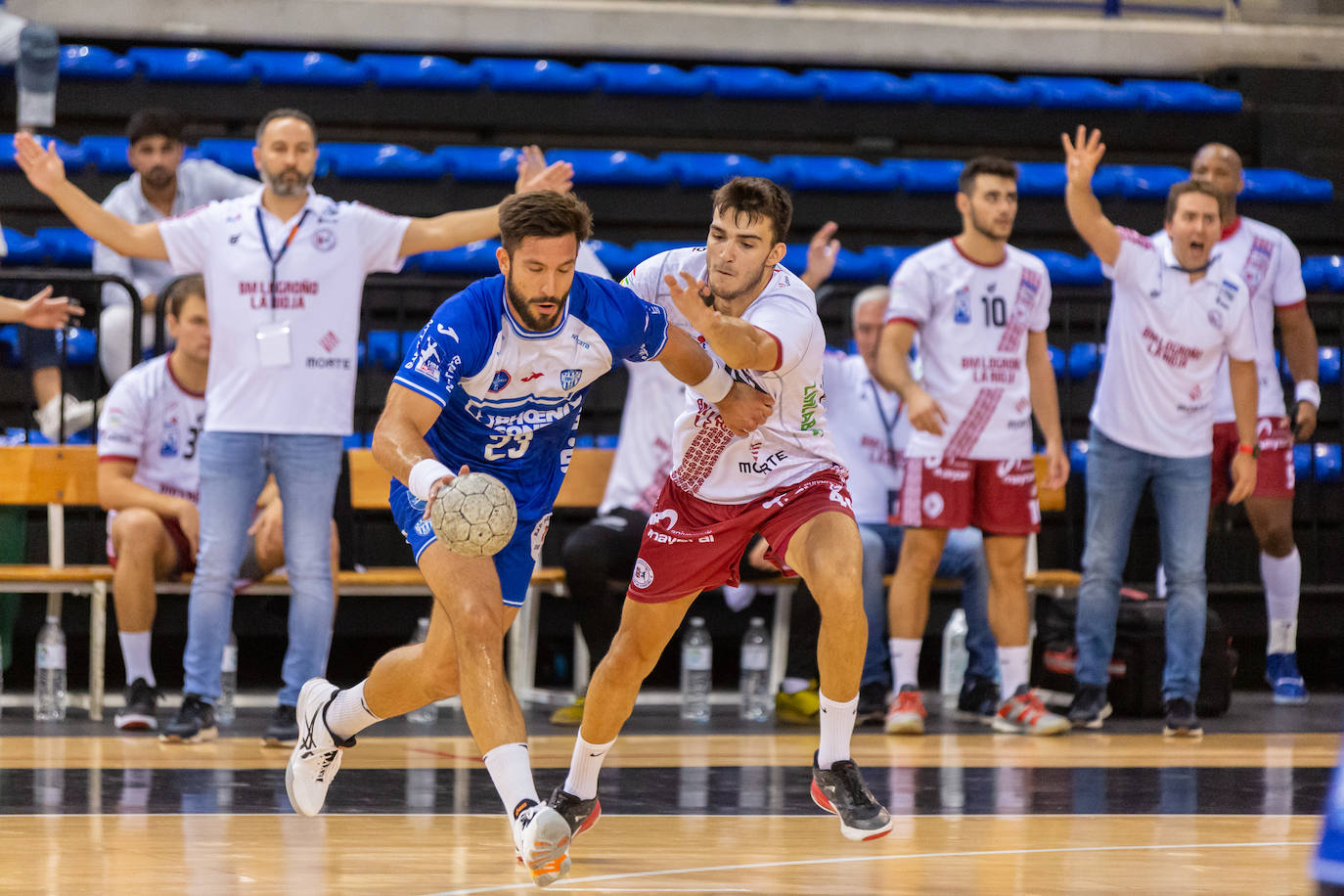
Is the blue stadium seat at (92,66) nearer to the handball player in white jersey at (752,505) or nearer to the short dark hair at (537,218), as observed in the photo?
the handball player in white jersey at (752,505)

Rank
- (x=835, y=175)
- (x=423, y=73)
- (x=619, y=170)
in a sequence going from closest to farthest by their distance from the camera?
(x=619, y=170), (x=835, y=175), (x=423, y=73)

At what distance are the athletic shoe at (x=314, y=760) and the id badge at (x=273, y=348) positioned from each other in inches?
83.0

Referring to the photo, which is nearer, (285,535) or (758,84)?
(285,535)

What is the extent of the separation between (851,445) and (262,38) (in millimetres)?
6410

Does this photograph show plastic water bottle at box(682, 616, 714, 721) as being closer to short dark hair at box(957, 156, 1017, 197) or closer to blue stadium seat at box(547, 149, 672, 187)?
short dark hair at box(957, 156, 1017, 197)

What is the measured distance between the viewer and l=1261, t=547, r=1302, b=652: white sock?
8477 millimetres

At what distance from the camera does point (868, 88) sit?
12508 mm

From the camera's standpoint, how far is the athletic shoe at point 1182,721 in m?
7.36

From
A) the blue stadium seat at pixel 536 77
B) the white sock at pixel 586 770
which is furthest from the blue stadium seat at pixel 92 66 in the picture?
the white sock at pixel 586 770

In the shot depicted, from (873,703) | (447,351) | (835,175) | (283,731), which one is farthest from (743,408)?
(835,175)

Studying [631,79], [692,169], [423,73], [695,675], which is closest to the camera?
[695,675]

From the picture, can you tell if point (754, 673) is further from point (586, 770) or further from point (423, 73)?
point (423, 73)

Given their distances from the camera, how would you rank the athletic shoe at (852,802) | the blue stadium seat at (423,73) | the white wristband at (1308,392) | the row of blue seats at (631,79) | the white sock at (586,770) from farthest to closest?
the blue stadium seat at (423,73), the row of blue seats at (631,79), the white wristband at (1308,392), the white sock at (586,770), the athletic shoe at (852,802)

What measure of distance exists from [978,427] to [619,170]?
178 inches
